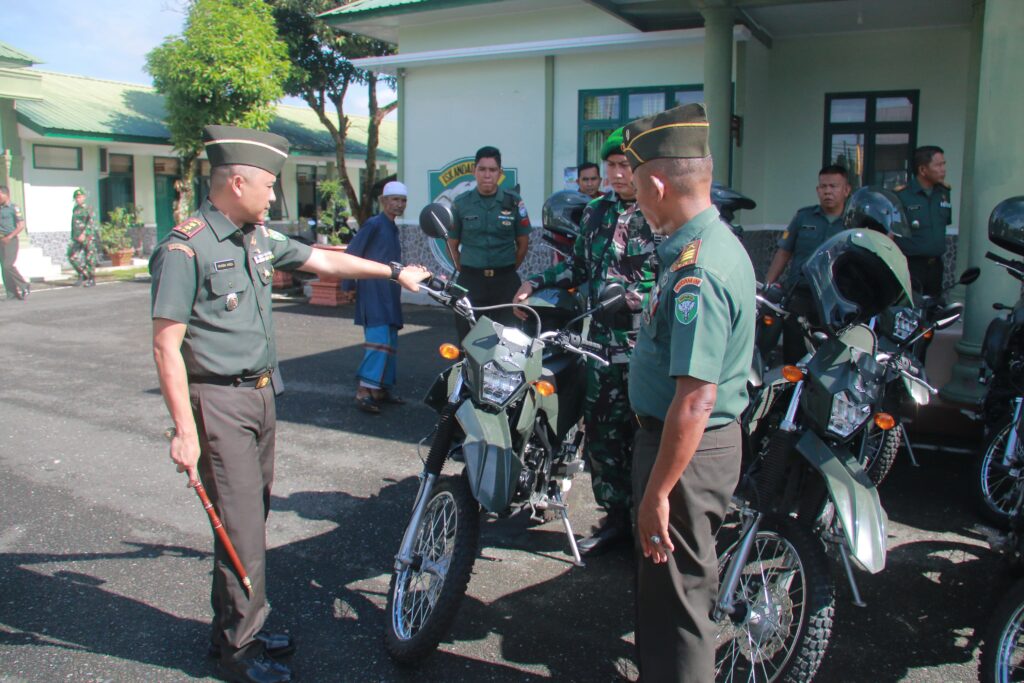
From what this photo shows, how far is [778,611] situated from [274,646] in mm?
1871

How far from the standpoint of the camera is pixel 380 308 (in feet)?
→ 23.4

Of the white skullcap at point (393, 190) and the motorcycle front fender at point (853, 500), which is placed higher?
the white skullcap at point (393, 190)

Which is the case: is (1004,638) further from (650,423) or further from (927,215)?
(927,215)

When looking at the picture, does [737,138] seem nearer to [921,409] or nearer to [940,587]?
[921,409]

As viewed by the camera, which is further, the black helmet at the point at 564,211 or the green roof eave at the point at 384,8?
the green roof eave at the point at 384,8

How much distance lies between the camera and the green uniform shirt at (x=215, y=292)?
302 cm

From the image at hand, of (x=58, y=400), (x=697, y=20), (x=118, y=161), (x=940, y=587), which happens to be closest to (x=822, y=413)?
(x=940, y=587)

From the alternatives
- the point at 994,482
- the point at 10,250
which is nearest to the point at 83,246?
the point at 10,250

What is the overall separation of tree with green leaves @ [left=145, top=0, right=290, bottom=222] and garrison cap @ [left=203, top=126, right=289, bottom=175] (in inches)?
611

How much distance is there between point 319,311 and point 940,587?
10.1 meters

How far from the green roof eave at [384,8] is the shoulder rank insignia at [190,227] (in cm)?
940

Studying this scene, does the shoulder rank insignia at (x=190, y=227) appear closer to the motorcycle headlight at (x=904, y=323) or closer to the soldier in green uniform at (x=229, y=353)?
the soldier in green uniform at (x=229, y=353)

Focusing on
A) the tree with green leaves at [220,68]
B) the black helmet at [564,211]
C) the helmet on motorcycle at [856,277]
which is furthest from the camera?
the tree with green leaves at [220,68]

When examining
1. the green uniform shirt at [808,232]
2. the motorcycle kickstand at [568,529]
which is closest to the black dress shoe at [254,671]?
the motorcycle kickstand at [568,529]
